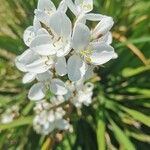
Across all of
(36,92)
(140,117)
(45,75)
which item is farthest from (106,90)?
(45,75)

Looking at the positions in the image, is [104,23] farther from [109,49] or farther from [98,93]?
[98,93]

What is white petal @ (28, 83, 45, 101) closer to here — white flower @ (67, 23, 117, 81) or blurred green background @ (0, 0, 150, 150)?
white flower @ (67, 23, 117, 81)

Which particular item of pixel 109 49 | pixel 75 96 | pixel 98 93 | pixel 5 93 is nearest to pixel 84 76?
pixel 109 49

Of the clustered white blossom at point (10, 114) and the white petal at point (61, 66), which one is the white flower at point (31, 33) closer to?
the white petal at point (61, 66)

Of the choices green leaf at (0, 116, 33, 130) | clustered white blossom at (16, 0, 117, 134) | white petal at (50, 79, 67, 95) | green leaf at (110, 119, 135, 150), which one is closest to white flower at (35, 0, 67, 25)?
clustered white blossom at (16, 0, 117, 134)

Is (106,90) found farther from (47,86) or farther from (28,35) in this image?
(28,35)

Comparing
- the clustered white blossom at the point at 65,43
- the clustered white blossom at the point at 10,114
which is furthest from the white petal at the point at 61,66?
the clustered white blossom at the point at 10,114

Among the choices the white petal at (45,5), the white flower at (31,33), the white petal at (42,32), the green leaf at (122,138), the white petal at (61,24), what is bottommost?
the green leaf at (122,138)
